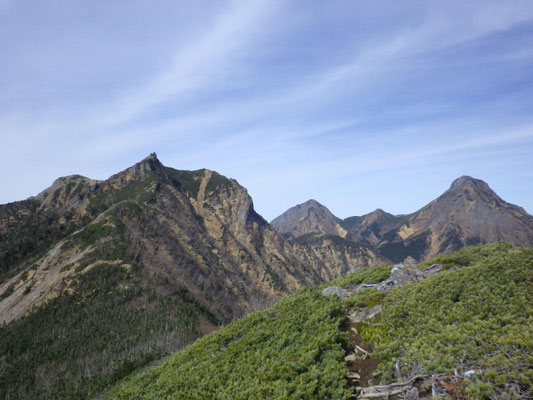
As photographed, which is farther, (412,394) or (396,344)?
(396,344)

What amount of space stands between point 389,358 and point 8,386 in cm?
12848

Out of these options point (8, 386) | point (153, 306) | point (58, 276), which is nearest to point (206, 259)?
point (153, 306)

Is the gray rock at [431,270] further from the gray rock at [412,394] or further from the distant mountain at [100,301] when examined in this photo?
the distant mountain at [100,301]

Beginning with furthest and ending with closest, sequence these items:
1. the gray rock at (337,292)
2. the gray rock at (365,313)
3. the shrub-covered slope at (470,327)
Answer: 1. the gray rock at (337,292)
2. the gray rock at (365,313)
3. the shrub-covered slope at (470,327)

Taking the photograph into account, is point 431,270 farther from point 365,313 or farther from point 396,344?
point 396,344

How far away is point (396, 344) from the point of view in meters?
16.3

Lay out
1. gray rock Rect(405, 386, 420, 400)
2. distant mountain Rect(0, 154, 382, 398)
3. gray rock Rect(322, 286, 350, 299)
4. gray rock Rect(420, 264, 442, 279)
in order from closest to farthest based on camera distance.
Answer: gray rock Rect(405, 386, 420, 400), gray rock Rect(420, 264, 442, 279), gray rock Rect(322, 286, 350, 299), distant mountain Rect(0, 154, 382, 398)

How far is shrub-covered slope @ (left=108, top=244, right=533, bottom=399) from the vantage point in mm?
12953

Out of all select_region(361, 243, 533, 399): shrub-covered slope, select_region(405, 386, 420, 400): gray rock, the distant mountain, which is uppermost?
select_region(361, 243, 533, 399): shrub-covered slope

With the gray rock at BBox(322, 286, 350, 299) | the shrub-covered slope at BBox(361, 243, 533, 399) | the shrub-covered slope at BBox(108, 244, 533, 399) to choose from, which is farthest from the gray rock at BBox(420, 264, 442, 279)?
the gray rock at BBox(322, 286, 350, 299)

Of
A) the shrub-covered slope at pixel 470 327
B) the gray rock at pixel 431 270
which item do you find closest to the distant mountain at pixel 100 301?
the gray rock at pixel 431 270

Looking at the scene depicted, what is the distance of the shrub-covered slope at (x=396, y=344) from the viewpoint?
510 inches

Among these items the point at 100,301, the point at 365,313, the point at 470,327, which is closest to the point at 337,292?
the point at 365,313

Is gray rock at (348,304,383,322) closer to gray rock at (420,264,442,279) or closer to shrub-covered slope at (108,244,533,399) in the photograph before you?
shrub-covered slope at (108,244,533,399)
